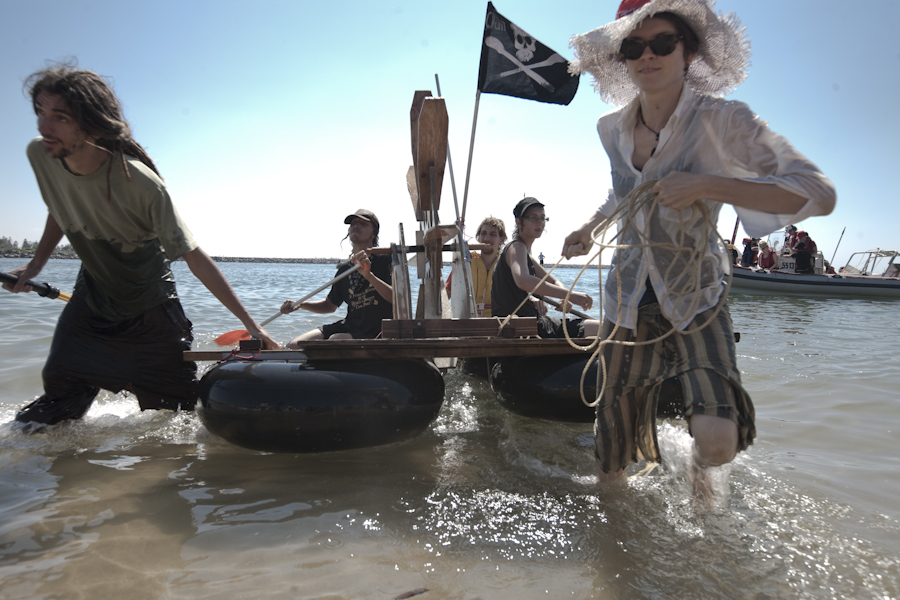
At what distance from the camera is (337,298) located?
17.2 ft

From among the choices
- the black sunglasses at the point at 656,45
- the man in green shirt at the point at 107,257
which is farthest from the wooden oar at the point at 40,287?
the black sunglasses at the point at 656,45

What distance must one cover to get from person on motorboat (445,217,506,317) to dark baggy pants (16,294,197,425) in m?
2.97

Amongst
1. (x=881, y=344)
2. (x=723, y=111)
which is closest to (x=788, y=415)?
(x=723, y=111)

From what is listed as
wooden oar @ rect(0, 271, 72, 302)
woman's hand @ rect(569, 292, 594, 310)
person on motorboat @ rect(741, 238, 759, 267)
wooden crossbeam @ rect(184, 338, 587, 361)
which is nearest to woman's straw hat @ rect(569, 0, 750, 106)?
wooden crossbeam @ rect(184, 338, 587, 361)

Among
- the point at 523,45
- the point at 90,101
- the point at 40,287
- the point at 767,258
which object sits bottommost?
the point at 40,287

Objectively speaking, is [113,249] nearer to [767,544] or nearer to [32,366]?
[767,544]

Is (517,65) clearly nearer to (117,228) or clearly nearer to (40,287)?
(117,228)

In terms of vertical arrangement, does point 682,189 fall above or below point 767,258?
below

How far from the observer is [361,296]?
16.3 ft

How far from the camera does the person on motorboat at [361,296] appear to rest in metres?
4.84

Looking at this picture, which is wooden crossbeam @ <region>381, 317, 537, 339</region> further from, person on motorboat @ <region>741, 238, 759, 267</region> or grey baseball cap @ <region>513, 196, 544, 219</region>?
person on motorboat @ <region>741, 238, 759, 267</region>

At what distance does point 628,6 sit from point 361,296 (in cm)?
344

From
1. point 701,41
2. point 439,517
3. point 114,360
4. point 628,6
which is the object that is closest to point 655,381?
point 439,517

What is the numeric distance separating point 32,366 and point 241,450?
13.5 ft
